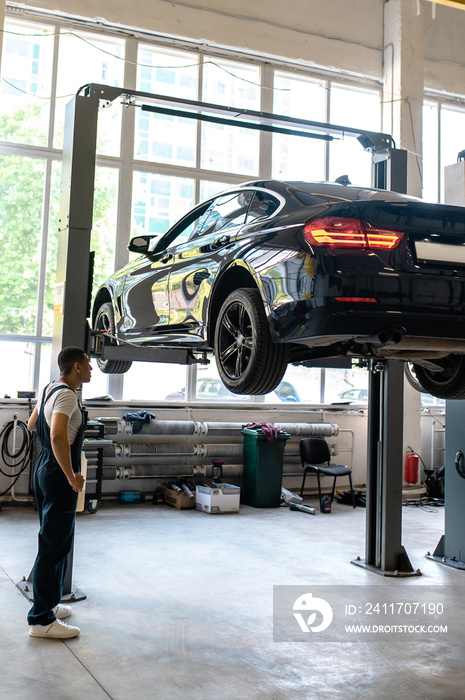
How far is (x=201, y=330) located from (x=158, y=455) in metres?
5.34

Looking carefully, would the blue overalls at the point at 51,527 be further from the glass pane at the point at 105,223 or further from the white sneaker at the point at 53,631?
the glass pane at the point at 105,223

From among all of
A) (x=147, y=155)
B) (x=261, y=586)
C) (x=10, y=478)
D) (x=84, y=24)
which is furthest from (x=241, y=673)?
(x=84, y=24)

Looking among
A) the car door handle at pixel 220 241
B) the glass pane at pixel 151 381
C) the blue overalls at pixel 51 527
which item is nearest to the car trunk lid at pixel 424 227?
the car door handle at pixel 220 241

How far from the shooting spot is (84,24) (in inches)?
388

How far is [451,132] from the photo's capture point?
12461 millimetres

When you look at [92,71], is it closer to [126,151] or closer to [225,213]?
[126,151]

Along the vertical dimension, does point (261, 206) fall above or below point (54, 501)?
above

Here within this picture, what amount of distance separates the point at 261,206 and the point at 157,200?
651 cm

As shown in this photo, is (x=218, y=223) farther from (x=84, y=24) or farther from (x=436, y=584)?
(x=84, y=24)

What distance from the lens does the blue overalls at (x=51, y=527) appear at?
13.9 feet

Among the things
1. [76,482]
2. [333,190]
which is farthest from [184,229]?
[76,482]

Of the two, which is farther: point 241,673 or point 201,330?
point 201,330

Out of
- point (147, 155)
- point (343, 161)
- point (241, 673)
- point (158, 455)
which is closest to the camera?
point (241, 673)

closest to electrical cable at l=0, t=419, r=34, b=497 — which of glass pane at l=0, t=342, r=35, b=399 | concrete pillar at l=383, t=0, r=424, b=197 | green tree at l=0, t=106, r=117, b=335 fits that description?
glass pane at l=0, t=342, r=35, b=399
